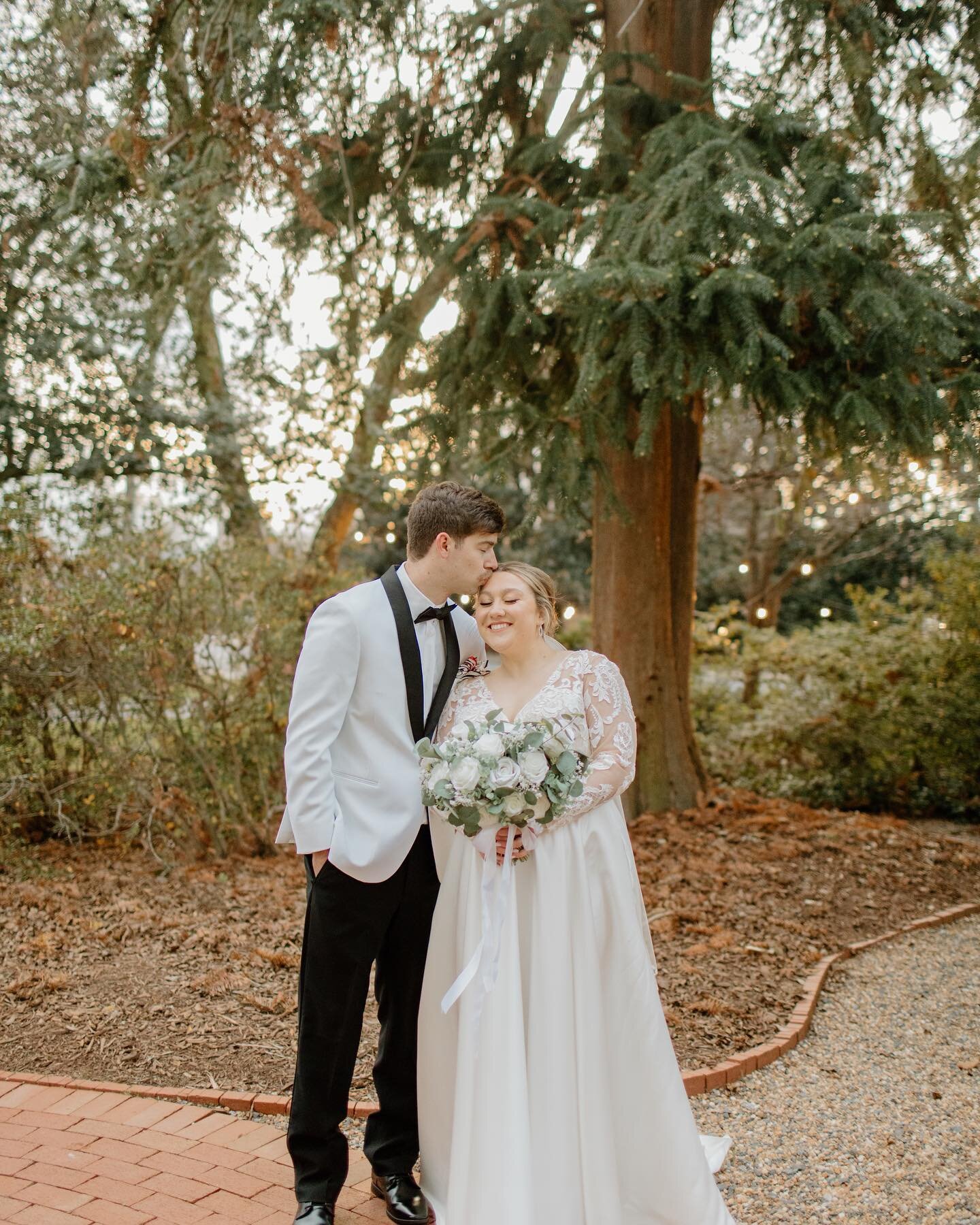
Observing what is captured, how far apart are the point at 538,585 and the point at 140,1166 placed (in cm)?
224

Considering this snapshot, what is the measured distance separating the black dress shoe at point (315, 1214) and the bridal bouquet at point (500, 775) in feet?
3.80

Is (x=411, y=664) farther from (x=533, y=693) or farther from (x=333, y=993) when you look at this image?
(x=333, y=993)

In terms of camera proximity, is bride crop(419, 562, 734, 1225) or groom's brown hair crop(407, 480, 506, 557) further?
groom's brown hair crop(407, 480, 506, 557)

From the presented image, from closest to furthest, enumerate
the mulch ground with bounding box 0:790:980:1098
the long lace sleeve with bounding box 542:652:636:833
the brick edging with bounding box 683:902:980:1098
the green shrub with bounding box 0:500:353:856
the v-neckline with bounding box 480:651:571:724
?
the long lace sleeve with bounding box 542:652:636:833, the v-neckline with bounding box 480:651:571:724, the brick edging with bounding box 683:902:980:1098, the mulch ground with bounding box 0:790:980:1098, the green shrub with bounding box 0:500:353:856

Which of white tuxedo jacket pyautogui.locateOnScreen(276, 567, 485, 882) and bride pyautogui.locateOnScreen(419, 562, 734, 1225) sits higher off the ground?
white tuxedo jacket pyautogui.locateOnScreen(276, 567, 485, 882)

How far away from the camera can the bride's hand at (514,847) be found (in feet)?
9.50

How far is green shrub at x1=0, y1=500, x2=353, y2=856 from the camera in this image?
6.55 meters

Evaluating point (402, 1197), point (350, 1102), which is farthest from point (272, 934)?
point (402, 1197)

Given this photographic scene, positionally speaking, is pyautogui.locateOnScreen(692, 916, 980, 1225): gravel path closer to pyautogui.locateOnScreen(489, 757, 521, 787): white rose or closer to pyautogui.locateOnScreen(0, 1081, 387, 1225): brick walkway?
pyautogui.locateOnScreen(0, 1081, 387, 1225): brick walkway

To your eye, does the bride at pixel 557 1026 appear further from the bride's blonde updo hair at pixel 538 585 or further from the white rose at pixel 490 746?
the white rose at pixel 490 746

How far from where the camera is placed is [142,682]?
22.2 feet

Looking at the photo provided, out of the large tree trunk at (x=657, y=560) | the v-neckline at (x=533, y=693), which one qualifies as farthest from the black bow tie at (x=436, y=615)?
the large tree trunk at (x=657, y=560)

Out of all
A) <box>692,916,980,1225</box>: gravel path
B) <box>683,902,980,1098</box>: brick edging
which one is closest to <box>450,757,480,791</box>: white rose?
<box>683,902,980,1098</box>: brick edging

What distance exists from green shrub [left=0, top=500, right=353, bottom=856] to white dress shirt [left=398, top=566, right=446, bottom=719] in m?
3.88
